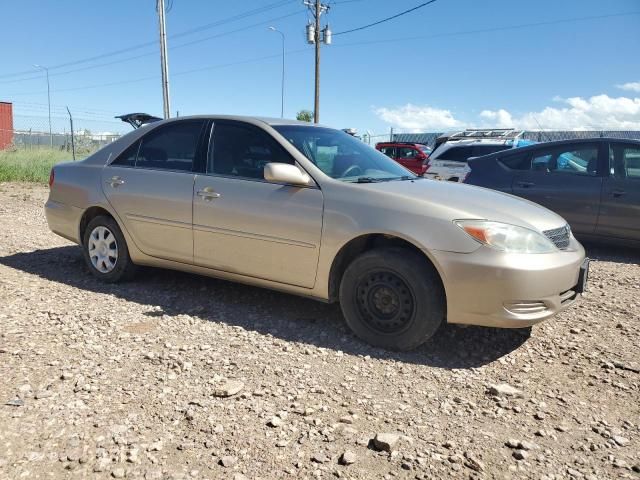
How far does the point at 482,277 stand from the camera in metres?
3.34

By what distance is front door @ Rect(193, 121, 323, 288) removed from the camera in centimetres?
390

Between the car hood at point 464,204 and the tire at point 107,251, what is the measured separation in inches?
96.4

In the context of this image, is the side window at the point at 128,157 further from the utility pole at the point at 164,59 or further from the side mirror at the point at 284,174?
the utility pole at the point at 164,59

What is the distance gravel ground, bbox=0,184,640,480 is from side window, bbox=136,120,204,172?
1.16m

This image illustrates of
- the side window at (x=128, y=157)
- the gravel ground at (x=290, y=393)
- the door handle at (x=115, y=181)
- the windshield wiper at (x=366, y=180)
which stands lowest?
the gravel ground at (x=290, y=393)

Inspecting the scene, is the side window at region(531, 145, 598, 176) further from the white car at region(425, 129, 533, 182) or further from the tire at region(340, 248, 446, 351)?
the tire at region(340, 248, 446, 351)

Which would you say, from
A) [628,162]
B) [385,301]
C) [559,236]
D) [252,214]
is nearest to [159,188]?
[252,214]

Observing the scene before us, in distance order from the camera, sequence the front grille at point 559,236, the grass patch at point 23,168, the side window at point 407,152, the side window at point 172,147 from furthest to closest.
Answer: the side window at point 407,152 < the grass patch at point 23,168 < the side window at point 172,147 < the front grille at point 559,236

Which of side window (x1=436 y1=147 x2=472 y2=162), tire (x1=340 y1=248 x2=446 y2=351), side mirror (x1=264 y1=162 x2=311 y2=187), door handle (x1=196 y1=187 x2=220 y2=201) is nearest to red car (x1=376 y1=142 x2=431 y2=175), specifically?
side window (x1=436 y1=147 x2=472 y2=162)

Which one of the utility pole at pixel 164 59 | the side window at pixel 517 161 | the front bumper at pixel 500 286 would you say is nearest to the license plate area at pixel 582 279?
the front bumper at pixel 500 286

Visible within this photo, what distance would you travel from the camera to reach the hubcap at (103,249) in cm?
505

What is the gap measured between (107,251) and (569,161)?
18.9ft

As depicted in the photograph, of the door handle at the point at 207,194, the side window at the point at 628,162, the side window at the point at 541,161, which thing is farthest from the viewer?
the side window at the point at 541,161

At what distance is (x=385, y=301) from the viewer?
12.0 feet
